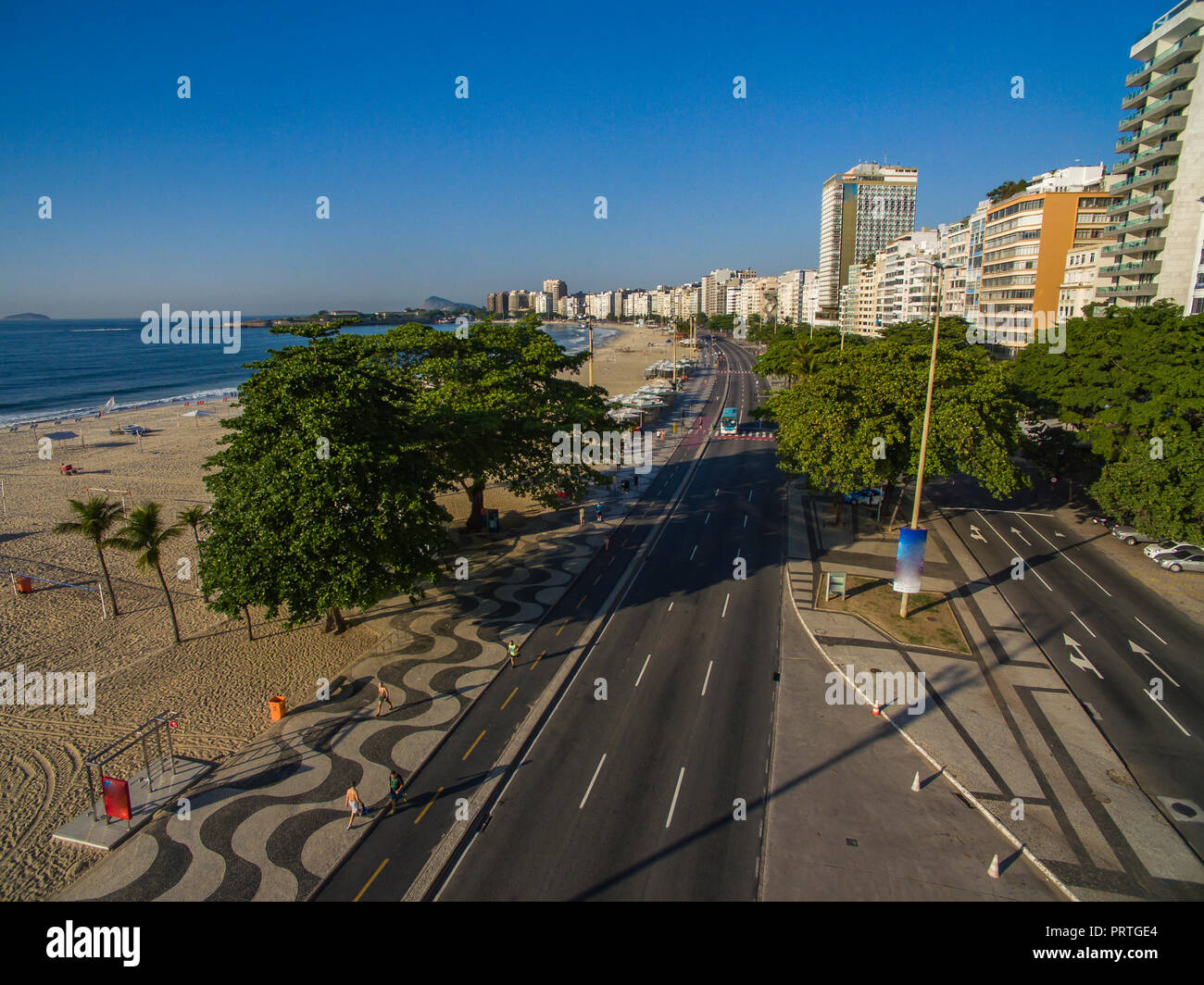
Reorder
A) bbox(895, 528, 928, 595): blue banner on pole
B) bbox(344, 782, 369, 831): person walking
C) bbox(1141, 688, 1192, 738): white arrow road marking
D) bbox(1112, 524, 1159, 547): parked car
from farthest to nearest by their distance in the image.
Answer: bbox(1112, 524, 1159, 547): parked car, bbox(895, 528, 928, 595): blue banner on pole, bbox(1141, 688, 1192, 738): white arrow road marking, bbox(344, 782, 369, 831): person walking

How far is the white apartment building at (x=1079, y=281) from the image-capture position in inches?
2913

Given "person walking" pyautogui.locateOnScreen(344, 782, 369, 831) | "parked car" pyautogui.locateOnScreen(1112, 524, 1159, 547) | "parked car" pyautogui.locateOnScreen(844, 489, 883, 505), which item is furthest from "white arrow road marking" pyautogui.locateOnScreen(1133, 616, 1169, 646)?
"person walking" pyautogui.locateOnScreen(344, 782, 369, 831)

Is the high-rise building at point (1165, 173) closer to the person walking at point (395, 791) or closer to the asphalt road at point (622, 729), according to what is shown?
the asphalt road at point (622, 729)

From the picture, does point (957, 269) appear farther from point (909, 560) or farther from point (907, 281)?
point (909, 560)

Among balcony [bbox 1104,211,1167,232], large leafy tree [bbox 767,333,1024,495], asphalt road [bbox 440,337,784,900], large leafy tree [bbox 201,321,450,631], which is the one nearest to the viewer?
asphalt road [bbox 440,337,784,900]

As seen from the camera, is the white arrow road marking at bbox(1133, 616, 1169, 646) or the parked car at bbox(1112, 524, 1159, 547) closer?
the white arrow road marking at bbox(1133, 616, 1169, 646)

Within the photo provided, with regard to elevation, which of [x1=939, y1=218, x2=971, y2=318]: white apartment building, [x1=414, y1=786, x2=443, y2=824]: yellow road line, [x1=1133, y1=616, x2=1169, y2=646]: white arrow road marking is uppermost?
[x1=939, y1=218, x2=971, y2=318]: white apartment building

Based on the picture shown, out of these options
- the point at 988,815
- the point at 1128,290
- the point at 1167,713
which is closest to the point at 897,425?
the point at 1167,713

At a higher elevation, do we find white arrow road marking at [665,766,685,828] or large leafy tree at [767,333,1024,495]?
large leafy tree at [767,333,1024,495]

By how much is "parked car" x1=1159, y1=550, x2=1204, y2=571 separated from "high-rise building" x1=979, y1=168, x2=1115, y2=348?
186ft

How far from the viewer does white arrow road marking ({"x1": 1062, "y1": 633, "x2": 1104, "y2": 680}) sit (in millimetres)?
24188

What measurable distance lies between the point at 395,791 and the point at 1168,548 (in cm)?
3943

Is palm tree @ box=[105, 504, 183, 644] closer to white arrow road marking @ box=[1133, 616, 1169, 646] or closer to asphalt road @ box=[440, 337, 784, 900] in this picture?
asphalt road @ box=[440, 337, 784, 900]

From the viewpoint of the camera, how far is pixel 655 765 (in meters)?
19.6
